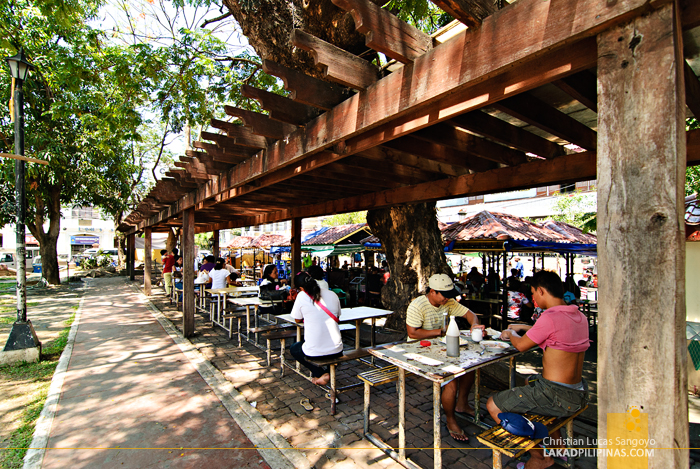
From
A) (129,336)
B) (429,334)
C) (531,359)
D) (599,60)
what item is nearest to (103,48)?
(129,336)

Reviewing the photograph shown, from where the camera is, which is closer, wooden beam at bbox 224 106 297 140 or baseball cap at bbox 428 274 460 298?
wooden beam at bbox 224 106 297 140

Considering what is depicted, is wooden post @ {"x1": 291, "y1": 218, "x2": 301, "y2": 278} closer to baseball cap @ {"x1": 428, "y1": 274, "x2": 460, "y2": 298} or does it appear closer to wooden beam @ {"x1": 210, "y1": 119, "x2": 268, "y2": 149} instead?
wooden beam @ {"x1": 210, "y1": 119, "x2": 268, "y2": 149}

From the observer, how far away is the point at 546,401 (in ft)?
8.47

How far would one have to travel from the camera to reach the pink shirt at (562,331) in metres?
2.63

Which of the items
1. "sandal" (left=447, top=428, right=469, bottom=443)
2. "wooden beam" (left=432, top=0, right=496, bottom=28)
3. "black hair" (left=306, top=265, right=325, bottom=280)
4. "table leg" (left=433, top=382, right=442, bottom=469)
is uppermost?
"wooden beam" (left=432, top=0, right=496, bottom=28)

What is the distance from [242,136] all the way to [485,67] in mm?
2636

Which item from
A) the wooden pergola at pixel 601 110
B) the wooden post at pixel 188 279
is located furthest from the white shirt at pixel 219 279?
the wooden pergola at pixel 601 110

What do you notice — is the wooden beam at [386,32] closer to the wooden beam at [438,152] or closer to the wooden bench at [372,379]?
the wooden beam at [438,152]

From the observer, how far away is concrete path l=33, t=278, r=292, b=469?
10.0 ft

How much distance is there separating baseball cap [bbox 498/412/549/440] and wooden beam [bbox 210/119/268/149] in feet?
10.8

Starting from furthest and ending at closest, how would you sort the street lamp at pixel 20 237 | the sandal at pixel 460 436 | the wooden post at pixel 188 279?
1. the wooden post at pixel 188 279
2. the street lamp at pixel 20 237
3. the sandal at pixel 460 436

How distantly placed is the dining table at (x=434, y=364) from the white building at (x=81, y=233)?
Result: 167 feet

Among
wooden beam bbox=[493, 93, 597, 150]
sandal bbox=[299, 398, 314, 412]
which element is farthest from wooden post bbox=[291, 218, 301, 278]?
wooden beam bbox=[493, 93, 597, 150]

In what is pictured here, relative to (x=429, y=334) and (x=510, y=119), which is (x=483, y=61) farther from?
(x=429, y=334)
